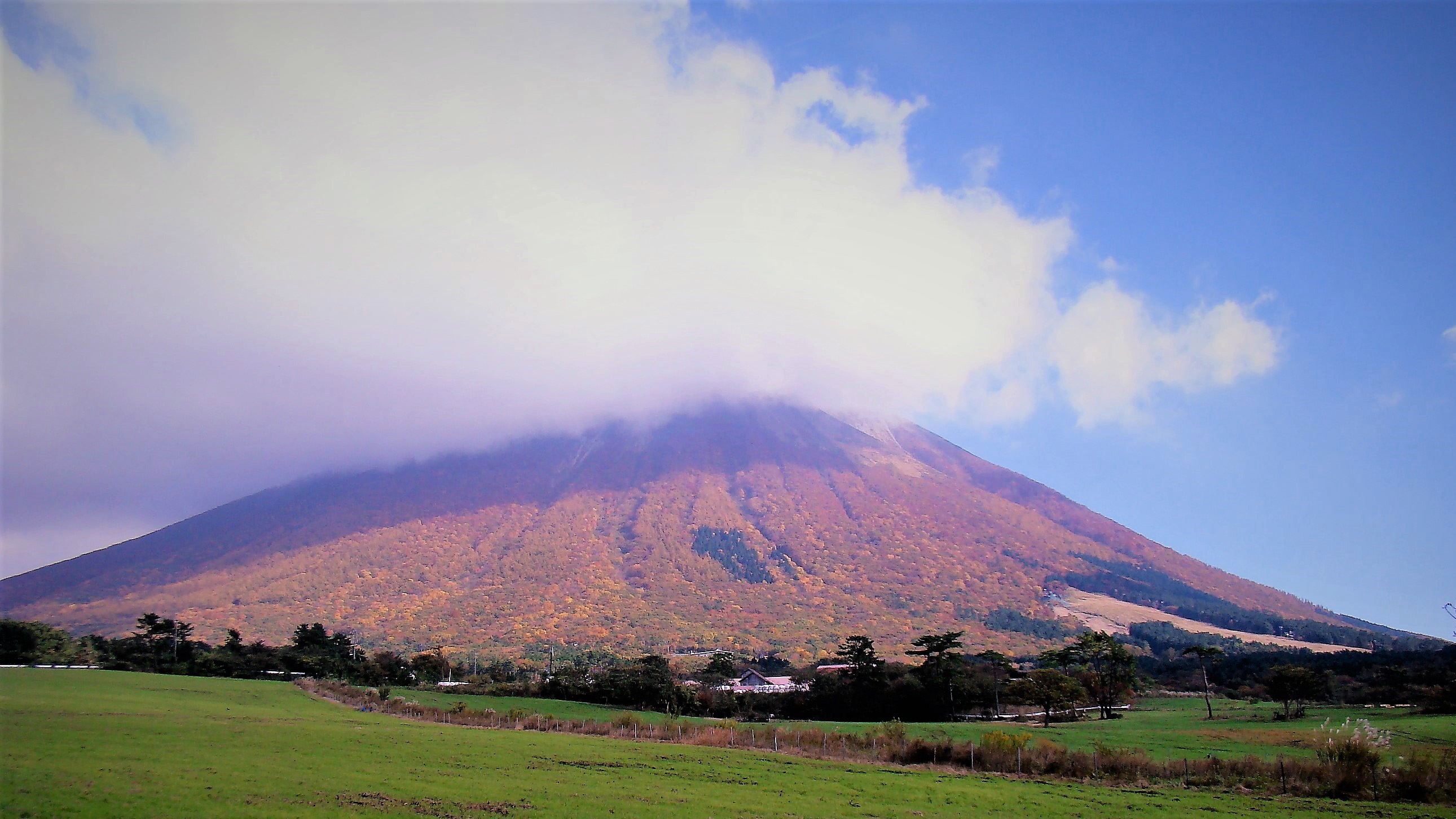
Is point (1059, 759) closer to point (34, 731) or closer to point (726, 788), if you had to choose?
point (726, 788)

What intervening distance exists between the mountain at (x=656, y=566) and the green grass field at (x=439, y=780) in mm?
72848

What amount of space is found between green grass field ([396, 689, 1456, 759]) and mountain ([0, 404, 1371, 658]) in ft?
160

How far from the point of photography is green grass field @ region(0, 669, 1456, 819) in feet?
48.9

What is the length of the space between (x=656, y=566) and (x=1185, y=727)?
111156 millimetres

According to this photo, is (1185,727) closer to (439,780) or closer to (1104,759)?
(1104,759)

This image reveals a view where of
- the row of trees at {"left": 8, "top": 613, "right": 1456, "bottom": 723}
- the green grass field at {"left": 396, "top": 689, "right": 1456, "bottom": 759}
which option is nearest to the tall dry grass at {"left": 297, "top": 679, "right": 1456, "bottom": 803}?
the green grass field at {"left": 396, "top": 689, "right": 1456, "bottom": 759}

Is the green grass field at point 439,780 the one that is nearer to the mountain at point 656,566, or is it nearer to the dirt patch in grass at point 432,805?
the dirt patch in grass at point 432,805

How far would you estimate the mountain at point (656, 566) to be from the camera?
113m

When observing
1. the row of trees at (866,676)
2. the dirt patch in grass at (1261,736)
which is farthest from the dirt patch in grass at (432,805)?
the row of trees at (866,676)

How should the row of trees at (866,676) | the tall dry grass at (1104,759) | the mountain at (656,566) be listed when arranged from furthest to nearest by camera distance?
1. the mountain at (656,566)
2. the row of trees at (866,676)
3. the tall dry grass at (1104,759)

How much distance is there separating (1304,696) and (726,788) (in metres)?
39.1

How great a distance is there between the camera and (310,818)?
1366cm

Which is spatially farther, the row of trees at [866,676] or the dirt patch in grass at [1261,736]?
the row of trees at [866,676]

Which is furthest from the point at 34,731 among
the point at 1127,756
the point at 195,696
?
the point at 1127,756
